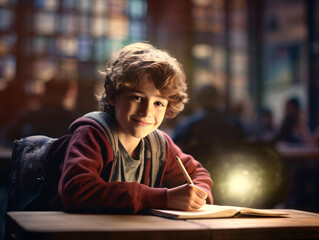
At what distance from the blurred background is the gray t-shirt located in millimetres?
3686

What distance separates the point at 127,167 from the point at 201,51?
8.25 m

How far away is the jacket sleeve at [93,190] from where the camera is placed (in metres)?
1.13

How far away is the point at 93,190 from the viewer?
114 cm

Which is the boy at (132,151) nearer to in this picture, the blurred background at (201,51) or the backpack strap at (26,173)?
the backpack strap at (26,173)

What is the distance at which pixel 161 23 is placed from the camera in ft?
31.5

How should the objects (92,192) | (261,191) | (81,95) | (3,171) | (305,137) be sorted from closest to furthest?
(92,192) < (261,191) < (3,171) < (305,137) < (81,95)

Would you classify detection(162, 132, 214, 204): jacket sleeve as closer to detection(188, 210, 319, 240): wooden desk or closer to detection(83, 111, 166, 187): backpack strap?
detection(83, 111, 166, 187): backpack strap

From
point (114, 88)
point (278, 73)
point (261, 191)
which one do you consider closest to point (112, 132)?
point (114, 88)

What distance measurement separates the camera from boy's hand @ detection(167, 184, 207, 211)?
1186 millimetres

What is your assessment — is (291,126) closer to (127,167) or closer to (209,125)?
(209,125)

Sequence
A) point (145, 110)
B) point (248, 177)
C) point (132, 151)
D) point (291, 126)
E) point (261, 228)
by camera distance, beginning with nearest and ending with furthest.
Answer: point (261, 228), point (145, 110), point (132, 151), point (248, 177), point (291, 126)

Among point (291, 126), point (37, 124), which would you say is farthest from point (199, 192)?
point (291, 126)

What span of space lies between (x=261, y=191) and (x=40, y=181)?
1.04m

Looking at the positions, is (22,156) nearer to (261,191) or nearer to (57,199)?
(57,199)
